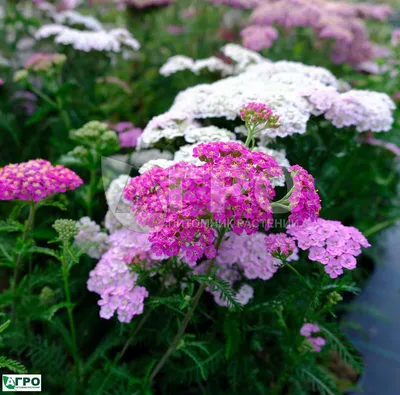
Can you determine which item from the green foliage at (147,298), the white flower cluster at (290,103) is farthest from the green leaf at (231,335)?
the white flower cluster at (290,103)

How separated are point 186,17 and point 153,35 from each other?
0.42 meters

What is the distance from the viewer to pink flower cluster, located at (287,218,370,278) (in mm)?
1074

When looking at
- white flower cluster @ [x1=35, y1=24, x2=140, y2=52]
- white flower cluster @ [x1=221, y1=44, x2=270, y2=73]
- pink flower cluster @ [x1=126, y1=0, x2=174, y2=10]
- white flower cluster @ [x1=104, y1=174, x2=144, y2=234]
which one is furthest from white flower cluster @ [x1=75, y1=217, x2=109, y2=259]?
pink flower cluster @ [x1=126, y1=0, x2=174, y2=10]

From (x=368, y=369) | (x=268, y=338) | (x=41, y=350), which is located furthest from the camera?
(x=368, y=369)

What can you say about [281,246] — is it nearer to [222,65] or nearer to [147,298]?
[147,298]

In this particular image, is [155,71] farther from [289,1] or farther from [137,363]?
[137,363]

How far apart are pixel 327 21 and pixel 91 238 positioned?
2.05m

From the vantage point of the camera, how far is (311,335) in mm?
1427

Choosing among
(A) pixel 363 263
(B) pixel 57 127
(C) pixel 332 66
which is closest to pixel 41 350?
(B) pixel 57 127

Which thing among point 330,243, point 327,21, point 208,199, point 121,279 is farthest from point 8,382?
point 327,21

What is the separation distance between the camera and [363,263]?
2605 mm

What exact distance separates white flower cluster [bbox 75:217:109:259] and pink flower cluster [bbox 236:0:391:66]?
1600mm

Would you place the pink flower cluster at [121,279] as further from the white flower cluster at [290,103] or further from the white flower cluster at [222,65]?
the white flower cluster at [222,65]

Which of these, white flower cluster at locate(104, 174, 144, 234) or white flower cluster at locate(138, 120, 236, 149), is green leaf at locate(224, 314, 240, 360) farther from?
white flower cluster at locate(138, 120, 236, 149)
